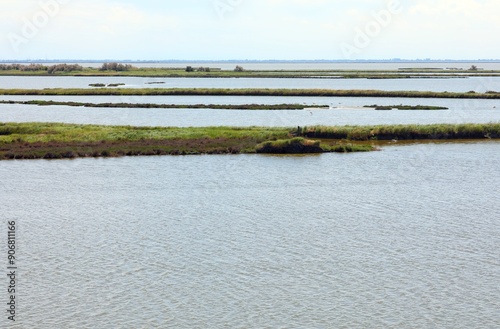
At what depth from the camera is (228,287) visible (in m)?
20.8

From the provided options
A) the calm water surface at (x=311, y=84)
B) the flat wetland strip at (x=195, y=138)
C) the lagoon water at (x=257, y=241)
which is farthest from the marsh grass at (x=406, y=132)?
the calm water surface at (x=311, y=84)

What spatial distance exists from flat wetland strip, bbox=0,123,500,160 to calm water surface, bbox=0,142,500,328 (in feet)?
15.1

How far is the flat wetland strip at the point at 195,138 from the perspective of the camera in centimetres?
4638

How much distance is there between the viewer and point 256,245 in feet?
81.9

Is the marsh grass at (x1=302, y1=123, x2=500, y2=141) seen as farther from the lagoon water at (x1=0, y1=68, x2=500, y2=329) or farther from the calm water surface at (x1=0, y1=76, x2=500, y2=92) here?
the calm water surface at (x1=0, y1=76, x2=500, y2=92)

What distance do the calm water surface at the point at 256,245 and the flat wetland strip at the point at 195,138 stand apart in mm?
4590

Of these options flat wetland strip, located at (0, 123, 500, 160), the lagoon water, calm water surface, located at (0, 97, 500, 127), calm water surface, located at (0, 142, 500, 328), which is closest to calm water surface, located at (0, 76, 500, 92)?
calm water surface, located at (0, 97, 500, 127)

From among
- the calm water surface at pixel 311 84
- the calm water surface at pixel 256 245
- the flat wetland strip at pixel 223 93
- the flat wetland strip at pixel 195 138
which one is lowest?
the calm water surface at pixel 256 245

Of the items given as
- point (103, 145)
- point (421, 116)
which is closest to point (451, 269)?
point (103, 145)

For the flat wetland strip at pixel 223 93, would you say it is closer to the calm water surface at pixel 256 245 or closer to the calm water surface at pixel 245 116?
the calm water surface at pixel 245 116

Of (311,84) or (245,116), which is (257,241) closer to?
(245,116)

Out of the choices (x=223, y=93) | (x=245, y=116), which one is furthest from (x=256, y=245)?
(x=223, y=93)

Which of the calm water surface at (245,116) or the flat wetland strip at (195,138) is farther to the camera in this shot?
the calm water surface at (245,116)

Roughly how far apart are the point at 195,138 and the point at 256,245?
27.2 metres
